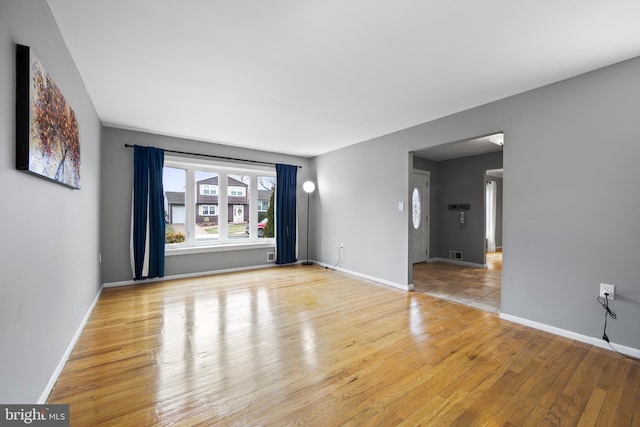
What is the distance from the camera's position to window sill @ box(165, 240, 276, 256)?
4.63 m

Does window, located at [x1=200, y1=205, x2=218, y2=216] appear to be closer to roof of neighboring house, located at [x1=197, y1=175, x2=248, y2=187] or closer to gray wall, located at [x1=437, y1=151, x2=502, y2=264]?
roof of neighboring house, located at [x1=197, y1=175, x2=248, y2=187]

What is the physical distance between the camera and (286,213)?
5.72m

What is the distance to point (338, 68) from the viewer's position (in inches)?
94.9

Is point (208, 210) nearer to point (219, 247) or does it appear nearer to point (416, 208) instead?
point (219, 247)

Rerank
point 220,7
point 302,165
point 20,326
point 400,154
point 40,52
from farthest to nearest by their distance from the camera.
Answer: point 302,165 → point 400,154 → point 220,7 → point 40,52 → point 20,326

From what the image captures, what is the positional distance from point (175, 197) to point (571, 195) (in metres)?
5.33

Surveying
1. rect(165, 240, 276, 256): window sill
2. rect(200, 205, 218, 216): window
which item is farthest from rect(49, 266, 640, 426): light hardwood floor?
rect(200, 205, 218, 216): window

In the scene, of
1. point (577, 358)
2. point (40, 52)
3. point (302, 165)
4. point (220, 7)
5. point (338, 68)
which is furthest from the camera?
point (302, 165)

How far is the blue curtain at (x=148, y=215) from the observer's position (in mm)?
Result: 4238

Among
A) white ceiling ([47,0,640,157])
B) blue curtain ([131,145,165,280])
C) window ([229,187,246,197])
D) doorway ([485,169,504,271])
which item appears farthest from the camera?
doorway ([485,169,504,271])

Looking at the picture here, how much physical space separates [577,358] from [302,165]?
514cm

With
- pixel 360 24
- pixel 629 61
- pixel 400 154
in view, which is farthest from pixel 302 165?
pixel 629 61

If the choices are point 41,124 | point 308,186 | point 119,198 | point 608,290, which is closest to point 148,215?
point 119,198

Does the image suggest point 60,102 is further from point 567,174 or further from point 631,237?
point 631,237
